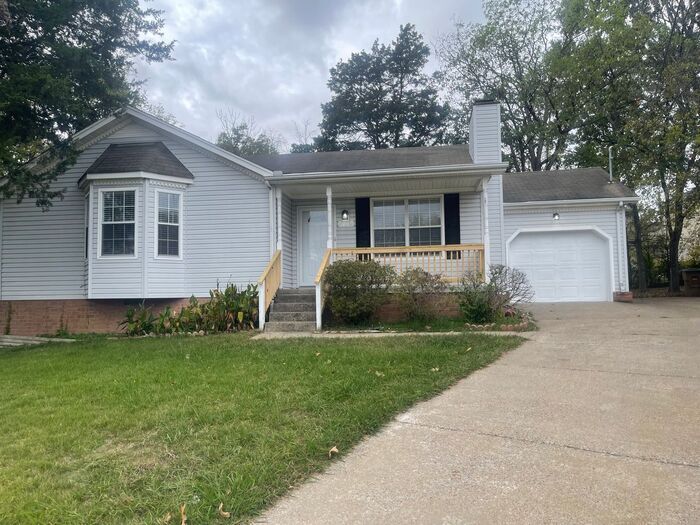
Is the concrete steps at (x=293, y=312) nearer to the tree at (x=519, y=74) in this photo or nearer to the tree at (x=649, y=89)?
the tree at (x=649, y=89)

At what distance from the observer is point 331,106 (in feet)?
111

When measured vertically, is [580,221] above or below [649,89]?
below

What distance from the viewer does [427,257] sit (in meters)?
10.9

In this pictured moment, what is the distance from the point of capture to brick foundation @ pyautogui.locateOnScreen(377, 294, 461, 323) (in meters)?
9.96

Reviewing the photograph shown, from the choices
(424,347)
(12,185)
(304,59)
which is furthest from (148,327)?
(304,59)

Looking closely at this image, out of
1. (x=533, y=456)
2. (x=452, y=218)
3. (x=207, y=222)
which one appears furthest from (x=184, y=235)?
(x=533, y=456)

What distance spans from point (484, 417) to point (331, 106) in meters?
32.1

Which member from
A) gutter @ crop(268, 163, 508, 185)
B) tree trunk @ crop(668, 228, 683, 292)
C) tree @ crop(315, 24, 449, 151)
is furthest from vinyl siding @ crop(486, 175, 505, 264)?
tree @ crop(315, 24, 449, 151)

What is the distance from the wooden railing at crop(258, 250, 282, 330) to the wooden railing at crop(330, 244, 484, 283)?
48.9 inches

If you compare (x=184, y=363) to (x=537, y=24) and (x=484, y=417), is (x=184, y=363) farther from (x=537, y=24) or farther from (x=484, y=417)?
(x=537, y=24)

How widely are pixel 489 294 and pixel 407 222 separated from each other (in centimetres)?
344

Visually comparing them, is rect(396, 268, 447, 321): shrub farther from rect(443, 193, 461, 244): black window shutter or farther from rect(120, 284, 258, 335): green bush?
rect(120, 284, 258, 335): green bush

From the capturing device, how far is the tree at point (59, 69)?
9.50 m

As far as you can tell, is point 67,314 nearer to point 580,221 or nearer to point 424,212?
point 424,212
